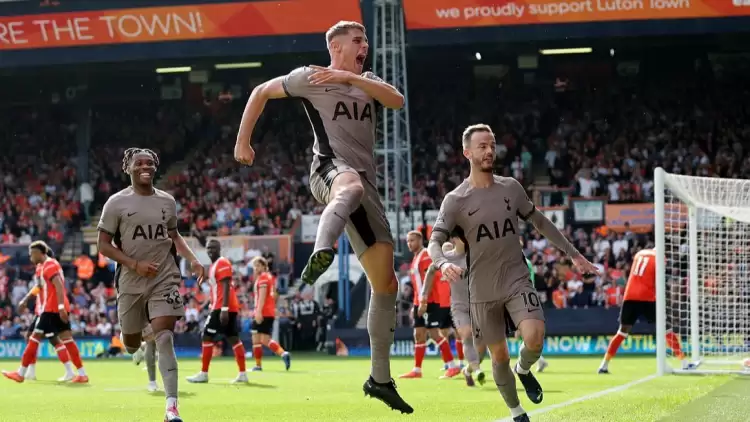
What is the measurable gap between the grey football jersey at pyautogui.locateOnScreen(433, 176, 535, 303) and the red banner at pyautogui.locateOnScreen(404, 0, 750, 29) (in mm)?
23824

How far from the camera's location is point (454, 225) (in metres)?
8.92

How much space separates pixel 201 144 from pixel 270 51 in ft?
26.9

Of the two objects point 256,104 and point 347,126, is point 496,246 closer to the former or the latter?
point 347,126

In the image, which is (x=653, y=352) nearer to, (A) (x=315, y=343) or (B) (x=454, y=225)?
(A) (x=315, y=343)

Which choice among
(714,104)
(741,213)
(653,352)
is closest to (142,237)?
(741,213)

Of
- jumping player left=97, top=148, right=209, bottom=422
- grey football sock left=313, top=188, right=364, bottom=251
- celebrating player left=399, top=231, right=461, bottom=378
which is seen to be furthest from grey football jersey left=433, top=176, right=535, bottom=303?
celebrating player left=399, top=231, right=461, bottom=378

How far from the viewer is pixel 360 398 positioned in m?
14.6

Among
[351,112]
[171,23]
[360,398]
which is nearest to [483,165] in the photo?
[351,112]

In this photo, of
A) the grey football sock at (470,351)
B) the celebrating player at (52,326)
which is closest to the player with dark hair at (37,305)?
the celebrating player at (52,326)

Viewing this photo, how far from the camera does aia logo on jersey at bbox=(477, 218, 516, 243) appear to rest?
8.84 metres

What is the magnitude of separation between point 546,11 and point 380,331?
25367mm

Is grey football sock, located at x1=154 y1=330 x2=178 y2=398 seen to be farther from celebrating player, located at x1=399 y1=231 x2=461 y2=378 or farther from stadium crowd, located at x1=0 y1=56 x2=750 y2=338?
stadium crowd, located at x1=0 y1=56 x2=750 y2=338

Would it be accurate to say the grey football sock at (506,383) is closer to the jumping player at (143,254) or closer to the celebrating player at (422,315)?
the jumping player at (143,254)

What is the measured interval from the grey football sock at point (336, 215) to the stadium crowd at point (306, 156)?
2353 centimetres
